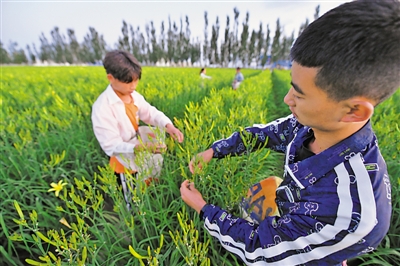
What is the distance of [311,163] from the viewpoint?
0.69 meters

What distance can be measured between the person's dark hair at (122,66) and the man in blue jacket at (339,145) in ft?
4.18

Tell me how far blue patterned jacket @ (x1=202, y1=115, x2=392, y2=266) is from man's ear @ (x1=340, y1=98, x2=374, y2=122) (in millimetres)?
81

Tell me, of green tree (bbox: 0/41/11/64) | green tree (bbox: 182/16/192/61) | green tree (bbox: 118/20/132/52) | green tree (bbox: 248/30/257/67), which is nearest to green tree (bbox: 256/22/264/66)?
green tree (bbox: 248/30/257/67)

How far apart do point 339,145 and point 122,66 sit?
1459 mm

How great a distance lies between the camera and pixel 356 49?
20.2 inches

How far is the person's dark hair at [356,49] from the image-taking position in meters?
0.50

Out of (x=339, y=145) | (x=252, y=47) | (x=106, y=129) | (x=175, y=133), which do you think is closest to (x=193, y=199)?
(x=339, y=145)

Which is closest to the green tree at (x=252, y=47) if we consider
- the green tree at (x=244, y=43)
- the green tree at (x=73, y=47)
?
the green tree at (x=244, y=43)

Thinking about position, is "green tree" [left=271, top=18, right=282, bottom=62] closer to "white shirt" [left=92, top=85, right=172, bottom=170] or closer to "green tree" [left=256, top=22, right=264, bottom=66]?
"green tree" [left=256, top=22, right=264, bottom=66]

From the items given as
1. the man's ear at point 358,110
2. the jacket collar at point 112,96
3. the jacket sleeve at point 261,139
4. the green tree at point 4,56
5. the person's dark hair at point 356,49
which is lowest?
the green tree at point 4,56

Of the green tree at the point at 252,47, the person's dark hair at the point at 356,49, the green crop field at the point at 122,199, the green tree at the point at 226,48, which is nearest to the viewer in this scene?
the person's dark hair at the point at 356,49

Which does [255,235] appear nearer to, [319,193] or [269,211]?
[319,193]

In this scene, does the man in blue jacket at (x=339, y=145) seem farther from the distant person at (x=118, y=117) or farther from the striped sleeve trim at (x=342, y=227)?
the distant person at (x=118, y=117)

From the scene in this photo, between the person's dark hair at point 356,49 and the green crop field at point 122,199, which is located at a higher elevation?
the person's dark hair at point 356,49
